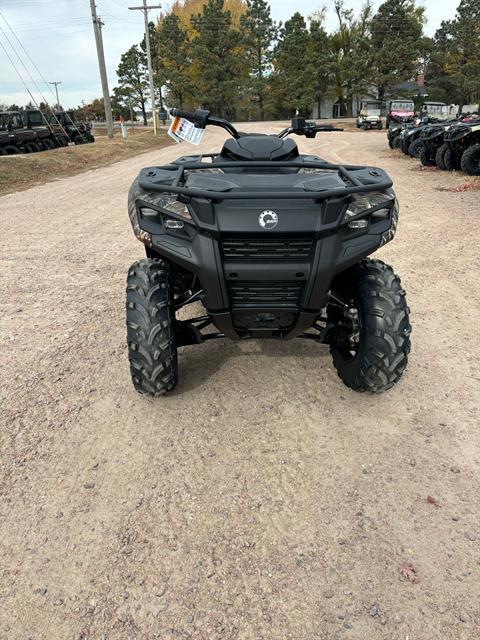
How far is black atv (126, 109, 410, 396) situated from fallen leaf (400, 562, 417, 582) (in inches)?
41.4

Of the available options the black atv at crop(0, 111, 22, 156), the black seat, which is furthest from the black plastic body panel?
the black atv at crop(0, 111, 22, 156)

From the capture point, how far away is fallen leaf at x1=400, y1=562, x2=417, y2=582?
1.82 meters

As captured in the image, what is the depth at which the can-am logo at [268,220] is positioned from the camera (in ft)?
7.58

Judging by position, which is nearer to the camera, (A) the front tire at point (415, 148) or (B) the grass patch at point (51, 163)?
(B) the grass patch at point (51, 163)

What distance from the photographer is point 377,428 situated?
2.65 m

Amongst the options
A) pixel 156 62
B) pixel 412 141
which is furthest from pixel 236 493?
pixel 156 62

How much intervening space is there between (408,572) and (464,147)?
1303 cm

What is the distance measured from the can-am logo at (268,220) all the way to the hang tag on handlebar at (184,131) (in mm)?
1253

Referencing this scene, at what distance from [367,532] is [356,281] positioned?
4.38 feet

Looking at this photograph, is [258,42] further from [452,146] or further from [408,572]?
[408,572]

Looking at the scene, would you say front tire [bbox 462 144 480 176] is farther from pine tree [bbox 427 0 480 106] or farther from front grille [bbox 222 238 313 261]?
pine tree [bbox 427 0 480 106]

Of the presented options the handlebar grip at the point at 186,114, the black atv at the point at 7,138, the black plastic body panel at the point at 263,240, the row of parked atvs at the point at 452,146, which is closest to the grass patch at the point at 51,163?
the black atv at the point at 7,138

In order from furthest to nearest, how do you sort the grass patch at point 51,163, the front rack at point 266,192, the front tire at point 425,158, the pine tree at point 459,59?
the pine tree at point 459,59, the front tire at point 425,158, the grass patch at point 51,163, the front rack at point 266,192

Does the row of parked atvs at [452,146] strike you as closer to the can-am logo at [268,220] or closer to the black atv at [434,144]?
the black atv at [434,144]
